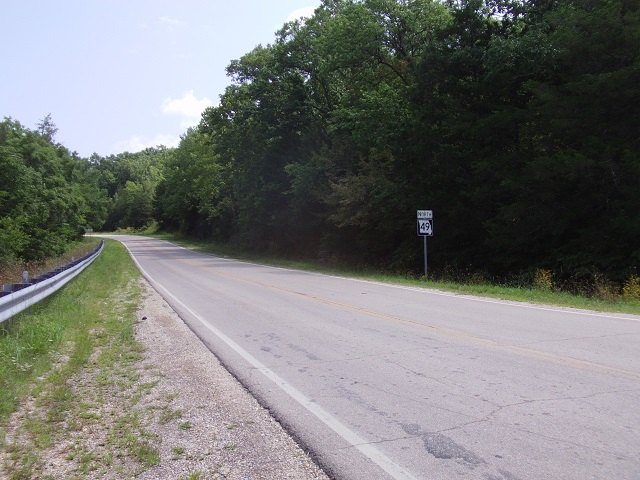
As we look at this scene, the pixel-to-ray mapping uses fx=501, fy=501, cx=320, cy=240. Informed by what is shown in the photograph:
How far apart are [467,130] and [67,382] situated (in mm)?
19284

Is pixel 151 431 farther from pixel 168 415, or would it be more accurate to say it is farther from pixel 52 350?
pixel 52 350

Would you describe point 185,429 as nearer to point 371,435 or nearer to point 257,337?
point 371,435

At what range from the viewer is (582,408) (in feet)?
15.4

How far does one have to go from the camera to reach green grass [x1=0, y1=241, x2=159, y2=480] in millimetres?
4090

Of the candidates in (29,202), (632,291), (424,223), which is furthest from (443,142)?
(29,202)

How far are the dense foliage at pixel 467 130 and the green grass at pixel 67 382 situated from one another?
1536cm

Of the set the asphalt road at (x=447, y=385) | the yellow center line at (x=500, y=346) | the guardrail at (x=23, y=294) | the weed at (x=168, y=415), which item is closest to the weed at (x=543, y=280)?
the asphalt road at (x=447, y=385)

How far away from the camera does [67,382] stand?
20.0 ft

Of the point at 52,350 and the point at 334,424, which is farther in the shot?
the point at 52,350

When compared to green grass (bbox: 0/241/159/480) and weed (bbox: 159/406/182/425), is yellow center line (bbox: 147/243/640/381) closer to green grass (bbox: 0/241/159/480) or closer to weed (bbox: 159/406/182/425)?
weed (bbox: 159/406/182/425)

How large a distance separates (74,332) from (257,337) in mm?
3337

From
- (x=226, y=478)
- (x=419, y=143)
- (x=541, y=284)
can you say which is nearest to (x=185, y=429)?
(x=226, y=478)

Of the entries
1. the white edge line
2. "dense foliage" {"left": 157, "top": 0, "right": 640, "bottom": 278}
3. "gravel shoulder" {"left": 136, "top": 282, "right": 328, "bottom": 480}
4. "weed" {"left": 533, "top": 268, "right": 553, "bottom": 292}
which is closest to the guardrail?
"gravel shoulder" {"left": 136, "top": 282, "right": 328, "bottom": 480}

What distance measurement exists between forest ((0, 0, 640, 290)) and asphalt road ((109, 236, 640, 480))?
29.4ft
